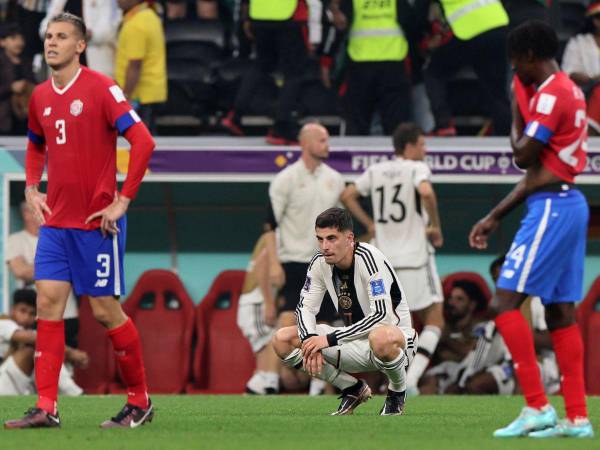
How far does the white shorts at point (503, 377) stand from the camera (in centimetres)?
1293

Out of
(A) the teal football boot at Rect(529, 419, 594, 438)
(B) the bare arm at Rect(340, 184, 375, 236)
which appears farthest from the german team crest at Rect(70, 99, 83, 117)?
(B) the bare arm at Rect(340, 184, 375, 236)

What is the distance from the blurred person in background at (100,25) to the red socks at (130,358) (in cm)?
688

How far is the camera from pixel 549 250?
6.79 m

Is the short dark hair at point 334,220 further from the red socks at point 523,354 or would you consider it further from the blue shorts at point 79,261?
the red socks at point 523,354

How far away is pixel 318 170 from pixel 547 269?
580cm

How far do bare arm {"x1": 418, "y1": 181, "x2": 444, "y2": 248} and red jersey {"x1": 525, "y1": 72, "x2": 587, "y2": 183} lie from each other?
16.6 feet

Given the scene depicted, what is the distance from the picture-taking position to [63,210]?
7.32 m

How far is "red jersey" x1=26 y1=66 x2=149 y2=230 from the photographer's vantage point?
7.32 m

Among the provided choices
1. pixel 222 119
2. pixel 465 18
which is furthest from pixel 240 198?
pixel 465 18

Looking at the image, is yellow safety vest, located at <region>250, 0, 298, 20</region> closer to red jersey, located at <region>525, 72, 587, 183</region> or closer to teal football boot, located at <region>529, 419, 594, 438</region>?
red jersey, located at <region>525, 72, 587, 183</region>

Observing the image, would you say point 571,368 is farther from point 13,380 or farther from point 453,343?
point 13,380

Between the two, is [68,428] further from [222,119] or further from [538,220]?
[222,119]

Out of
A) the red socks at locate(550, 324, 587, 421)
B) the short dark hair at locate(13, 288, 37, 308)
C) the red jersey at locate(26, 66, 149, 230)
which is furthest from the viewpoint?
the short dark hair at locate(13, 288, 37, 308)

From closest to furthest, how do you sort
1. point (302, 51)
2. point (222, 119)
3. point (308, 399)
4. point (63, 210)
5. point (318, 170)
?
point (63, 210)
point (308, 399)
point (318, 170)
point (302, 51)
point (222, 119)
